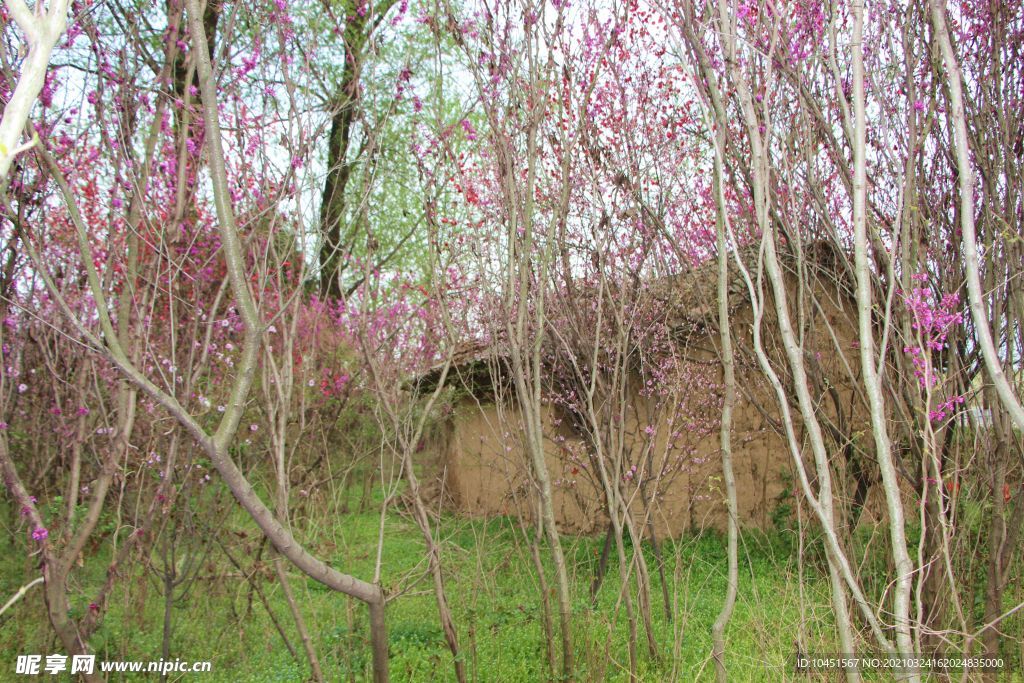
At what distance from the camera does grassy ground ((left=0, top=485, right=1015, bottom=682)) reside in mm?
3975

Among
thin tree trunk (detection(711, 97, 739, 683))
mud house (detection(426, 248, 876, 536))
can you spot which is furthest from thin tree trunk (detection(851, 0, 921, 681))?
mud house (detection(426, 248, 876, 536))

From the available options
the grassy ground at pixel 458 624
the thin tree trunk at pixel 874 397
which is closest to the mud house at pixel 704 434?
the grassy ground at pixel 458 624

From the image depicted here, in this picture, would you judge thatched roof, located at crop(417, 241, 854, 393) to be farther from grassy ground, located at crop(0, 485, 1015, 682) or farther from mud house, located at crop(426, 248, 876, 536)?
grassy ground, located at crop(0, 485, 1015, 682)

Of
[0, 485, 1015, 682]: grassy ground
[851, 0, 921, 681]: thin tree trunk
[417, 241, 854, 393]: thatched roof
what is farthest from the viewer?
[417, 241, 854, 393]: thatched roof

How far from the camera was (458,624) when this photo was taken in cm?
446

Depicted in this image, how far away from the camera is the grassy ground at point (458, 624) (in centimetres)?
397

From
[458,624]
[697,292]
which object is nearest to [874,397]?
[697,292]

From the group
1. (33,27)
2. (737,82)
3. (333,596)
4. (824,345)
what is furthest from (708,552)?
(33,27)

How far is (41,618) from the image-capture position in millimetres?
4652

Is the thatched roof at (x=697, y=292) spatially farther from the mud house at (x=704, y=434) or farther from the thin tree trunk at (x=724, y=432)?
the thin tree trunk at (x=724, y=432)

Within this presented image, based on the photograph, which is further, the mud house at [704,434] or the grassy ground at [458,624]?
the mud house at [704,434]

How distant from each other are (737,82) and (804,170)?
1.45 meters

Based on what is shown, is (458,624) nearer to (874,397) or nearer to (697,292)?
(697,292)

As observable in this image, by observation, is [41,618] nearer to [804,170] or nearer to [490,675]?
[490,675]
